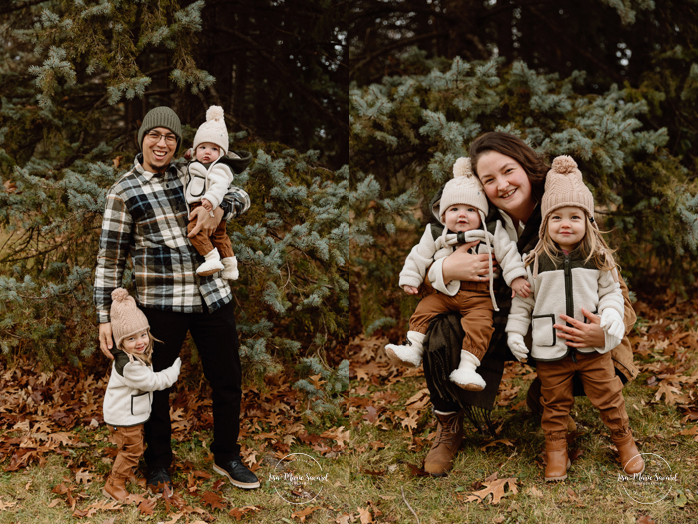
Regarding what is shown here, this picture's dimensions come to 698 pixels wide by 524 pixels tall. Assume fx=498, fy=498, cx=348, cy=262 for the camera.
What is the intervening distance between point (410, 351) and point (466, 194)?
1.09 meters

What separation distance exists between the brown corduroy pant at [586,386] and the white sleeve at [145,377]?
8.28 feet

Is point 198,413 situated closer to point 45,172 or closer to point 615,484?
point 45,172

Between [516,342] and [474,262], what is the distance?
0.57 m

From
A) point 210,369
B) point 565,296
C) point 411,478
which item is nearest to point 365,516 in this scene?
point 411,478

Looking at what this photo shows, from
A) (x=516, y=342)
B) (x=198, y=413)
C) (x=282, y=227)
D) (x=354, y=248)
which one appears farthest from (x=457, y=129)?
(x=198, y=413)

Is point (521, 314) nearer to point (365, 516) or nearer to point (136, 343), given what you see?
point (365, 516)

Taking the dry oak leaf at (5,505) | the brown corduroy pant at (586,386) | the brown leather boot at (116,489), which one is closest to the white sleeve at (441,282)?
the brown corduroy pant at (586,386)

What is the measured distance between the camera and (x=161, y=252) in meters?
3.31

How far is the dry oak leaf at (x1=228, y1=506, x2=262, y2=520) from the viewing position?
3.36 metres

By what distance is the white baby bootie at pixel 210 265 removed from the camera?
3.32 m

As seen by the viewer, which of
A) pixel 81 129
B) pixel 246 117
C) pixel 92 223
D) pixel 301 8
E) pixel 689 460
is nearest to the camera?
pixel 689 460

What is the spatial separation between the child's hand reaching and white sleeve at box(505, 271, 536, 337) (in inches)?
1.2

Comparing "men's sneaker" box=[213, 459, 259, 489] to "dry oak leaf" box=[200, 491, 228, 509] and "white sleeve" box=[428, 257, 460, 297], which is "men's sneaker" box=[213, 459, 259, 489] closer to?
"dry oak leaf" box=[200, 491, 228, 509]

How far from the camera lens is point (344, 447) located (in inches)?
165
